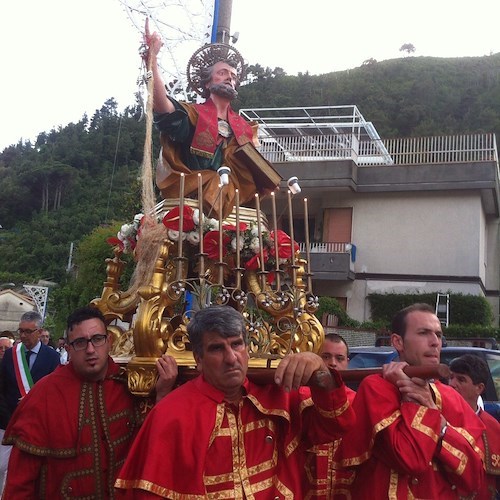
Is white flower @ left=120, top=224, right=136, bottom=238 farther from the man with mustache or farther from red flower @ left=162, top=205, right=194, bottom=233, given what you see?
red flower @ left=162, top=205, right=194, bottom=233

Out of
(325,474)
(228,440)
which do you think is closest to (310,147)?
(325,474)

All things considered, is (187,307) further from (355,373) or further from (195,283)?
(355,373)

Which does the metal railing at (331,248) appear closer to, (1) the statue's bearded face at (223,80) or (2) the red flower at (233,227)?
(1) the statue's bearded face at (223,80)

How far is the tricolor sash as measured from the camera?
5027mm

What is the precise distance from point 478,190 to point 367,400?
61.5 ft

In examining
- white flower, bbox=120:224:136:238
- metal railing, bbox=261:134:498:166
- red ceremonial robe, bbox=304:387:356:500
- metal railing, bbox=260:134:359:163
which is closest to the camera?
red ceremonial robe, bbox=304:387:356:500

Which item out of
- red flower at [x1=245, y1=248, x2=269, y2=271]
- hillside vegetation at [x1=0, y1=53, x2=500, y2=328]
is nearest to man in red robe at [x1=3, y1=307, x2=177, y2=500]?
red flower at [x1=245, y1=248, x2=269, y2=271]

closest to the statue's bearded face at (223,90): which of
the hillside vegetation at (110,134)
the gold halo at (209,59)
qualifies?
the gold halo at (209,59)

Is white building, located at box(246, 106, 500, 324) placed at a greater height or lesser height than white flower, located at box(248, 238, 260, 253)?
greater

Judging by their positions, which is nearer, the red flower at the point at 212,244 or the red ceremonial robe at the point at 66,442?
the red ceremonial robe at the point at 66,442

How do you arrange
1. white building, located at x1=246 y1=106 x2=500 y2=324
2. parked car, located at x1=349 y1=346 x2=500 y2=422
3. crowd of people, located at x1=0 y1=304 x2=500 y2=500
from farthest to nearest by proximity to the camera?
white building, located at x1=246 y1=106 x2=500 y2=324 → parked car, located at x1=349 y1=346 x2=500 y2=422 → crowd of people, located at x1=0 y1=304 x2=500 y2=500

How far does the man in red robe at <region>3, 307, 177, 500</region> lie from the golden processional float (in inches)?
5.5

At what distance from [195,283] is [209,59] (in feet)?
6.44

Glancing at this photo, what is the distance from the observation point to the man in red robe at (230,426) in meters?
2.21
